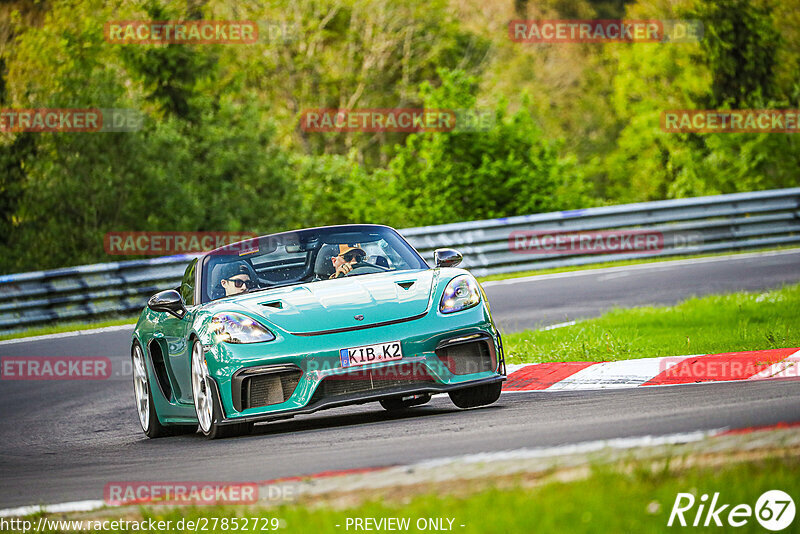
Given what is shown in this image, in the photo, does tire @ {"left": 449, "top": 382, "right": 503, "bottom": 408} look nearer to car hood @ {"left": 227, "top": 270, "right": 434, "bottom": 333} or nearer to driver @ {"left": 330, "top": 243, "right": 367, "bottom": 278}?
car hood @ {"left": 227, "top": 270, "right": 434, "bottom": 333}

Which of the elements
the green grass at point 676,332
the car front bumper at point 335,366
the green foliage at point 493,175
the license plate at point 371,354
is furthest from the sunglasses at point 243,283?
the green foliage at point 493,175

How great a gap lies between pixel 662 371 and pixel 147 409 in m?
3.77

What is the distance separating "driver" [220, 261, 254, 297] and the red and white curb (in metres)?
2.19

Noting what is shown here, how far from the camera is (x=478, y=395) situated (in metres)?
8.20

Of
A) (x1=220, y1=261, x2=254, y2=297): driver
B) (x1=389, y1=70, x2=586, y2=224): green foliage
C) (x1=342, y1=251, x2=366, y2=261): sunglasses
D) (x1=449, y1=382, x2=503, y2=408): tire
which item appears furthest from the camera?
(x1=389, y1=70, x2=586, y2=224): green foliage

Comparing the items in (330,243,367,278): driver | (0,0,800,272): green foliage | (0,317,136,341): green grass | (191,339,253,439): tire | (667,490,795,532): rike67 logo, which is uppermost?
(0,0,800,272): green foliage

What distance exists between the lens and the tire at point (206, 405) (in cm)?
771

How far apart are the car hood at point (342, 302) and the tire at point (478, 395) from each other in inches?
30.1

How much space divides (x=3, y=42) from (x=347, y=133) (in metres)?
16.2

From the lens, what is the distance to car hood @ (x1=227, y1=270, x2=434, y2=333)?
7.57 meters

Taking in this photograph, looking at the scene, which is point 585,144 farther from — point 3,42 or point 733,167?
point 3,42

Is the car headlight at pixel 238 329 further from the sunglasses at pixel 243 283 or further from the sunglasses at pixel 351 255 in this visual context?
the sunglasses at pixel 351 255

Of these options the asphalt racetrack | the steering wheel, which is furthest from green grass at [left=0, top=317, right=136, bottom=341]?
the steering wheel

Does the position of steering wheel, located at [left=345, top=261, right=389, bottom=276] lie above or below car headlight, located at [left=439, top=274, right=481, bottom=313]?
above
